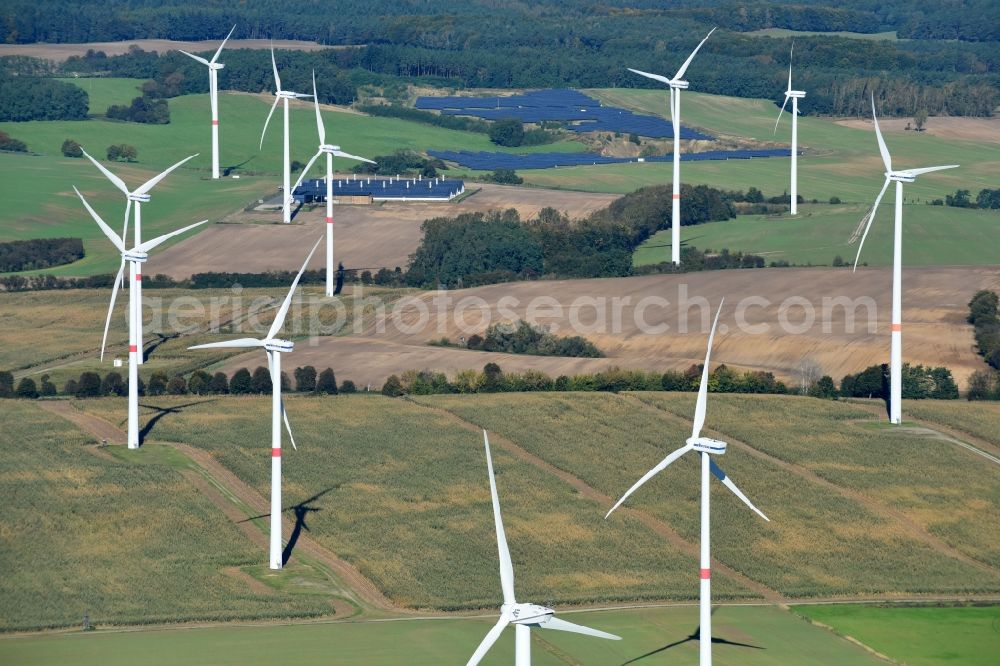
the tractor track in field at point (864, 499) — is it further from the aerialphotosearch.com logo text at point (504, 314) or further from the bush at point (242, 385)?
the bush at point (242, 385)

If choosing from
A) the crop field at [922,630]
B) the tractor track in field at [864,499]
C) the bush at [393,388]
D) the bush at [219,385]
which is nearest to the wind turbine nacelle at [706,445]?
the crop field at [922,630]

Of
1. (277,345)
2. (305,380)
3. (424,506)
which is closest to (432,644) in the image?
(277,345)

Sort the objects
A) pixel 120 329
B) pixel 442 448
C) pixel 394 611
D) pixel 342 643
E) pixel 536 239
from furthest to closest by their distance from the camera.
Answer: pixel 536 239 → pixel 120 329 → pixel 442 448 → pixel 394 611 → pixel 342 643

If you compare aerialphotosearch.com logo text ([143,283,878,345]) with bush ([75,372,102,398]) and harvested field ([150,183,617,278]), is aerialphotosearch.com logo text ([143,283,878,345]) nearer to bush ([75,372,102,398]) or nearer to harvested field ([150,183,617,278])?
harvested field ([150,183,617,278])

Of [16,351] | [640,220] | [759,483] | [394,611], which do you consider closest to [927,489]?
[759,483]

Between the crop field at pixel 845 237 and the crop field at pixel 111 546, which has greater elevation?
the crop field at pixel 845 237

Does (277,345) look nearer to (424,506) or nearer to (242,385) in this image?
(424,506)

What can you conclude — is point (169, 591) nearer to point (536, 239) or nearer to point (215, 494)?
point (215, 494)
